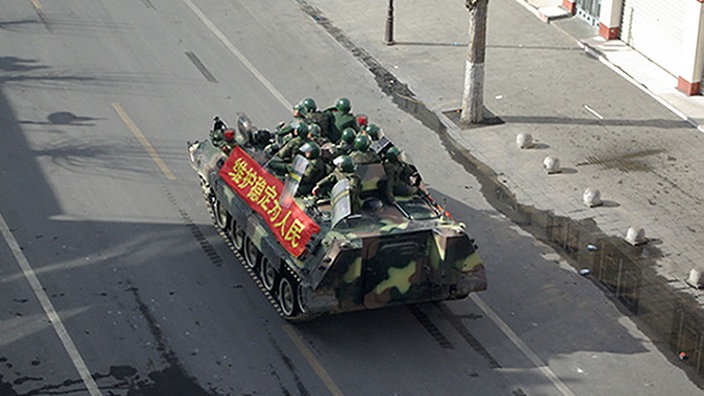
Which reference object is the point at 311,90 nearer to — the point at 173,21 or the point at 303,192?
the point at 173,21

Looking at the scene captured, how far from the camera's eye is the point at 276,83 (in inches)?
1171

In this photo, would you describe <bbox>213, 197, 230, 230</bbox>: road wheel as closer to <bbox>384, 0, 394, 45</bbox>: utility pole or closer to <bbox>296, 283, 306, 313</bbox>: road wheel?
<bbox>296, 283, 306, 313</bbox>: road wheel

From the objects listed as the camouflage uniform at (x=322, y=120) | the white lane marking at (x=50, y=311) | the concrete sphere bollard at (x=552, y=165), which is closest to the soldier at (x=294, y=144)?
the camouflage uniform at (x=322, y=120)

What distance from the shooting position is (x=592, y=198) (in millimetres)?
24484

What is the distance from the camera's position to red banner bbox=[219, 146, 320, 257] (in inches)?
787

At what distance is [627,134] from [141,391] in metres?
13.5

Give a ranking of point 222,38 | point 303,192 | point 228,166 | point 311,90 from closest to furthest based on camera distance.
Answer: point 303,192, point 228,166, point 311,90, point 222,38

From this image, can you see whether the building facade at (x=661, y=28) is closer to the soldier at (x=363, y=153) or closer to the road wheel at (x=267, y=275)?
the soldier at (x=363, y=153)

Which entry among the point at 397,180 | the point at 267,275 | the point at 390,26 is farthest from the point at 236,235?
the point at 390,26

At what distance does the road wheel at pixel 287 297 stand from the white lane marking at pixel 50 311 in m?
3.29

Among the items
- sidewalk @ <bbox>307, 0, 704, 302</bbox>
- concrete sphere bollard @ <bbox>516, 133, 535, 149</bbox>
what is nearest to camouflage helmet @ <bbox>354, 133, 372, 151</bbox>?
sidewalk @ <bbox>307, 0, 704, 302</bbox>

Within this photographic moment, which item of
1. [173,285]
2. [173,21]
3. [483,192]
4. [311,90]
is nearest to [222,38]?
[173,21]

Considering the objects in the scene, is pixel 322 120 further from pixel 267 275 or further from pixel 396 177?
pixel 267 275

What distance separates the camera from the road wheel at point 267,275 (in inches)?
822
